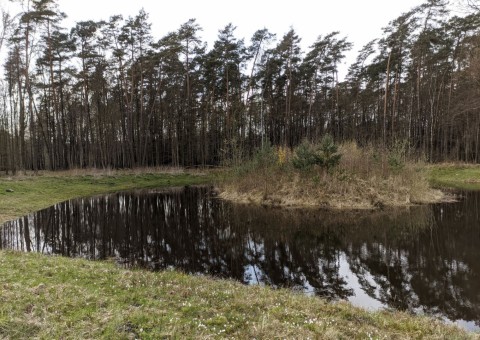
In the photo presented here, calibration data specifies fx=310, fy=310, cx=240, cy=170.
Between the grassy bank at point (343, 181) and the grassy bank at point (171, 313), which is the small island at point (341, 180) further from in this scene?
the grassy bank at point (171, 313)

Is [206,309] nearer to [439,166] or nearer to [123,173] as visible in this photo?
[123,173]

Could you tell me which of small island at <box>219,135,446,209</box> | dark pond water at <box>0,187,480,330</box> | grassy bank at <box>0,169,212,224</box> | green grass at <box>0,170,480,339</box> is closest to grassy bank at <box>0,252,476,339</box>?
green grass at <box>0,170,480,339</box>

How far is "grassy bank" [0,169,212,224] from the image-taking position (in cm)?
1579

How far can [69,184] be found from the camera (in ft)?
76.5

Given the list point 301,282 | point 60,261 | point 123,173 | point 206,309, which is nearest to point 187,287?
point 206,309

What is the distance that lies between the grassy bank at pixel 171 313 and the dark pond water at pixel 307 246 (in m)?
1.25

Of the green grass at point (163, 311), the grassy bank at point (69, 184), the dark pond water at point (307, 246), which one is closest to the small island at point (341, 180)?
the dark pond water at point (307, 246)

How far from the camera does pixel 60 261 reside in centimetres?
682

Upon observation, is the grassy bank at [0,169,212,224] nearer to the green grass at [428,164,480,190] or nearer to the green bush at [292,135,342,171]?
the green bush at [292,135,342,171]

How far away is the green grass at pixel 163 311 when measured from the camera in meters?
3.63

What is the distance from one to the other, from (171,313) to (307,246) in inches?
226

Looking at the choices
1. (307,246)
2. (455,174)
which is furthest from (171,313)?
(455,174)

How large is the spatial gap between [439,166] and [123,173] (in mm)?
31369

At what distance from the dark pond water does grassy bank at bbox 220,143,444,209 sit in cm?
137
